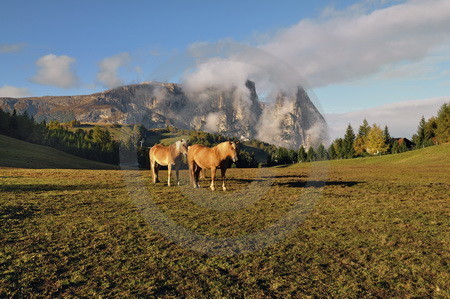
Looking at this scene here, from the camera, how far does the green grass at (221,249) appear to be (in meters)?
5.66

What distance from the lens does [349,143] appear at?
119m

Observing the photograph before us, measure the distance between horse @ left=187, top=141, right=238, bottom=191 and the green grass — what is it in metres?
2.96

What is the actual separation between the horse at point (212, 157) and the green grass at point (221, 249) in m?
2.96

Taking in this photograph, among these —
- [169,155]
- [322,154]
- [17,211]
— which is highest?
[169,155]

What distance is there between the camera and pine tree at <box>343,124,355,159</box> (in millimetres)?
115625

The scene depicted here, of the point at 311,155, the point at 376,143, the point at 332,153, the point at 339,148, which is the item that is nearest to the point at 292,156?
the point at 311,155

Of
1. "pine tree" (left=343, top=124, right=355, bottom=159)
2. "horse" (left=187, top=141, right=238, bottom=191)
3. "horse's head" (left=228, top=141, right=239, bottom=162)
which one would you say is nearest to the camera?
"horse's head" (left=228, top=141, right=239, bottom=162)

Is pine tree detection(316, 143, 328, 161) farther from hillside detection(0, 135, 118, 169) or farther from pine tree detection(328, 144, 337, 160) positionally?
hillside detection(0, 135, 118, 169)

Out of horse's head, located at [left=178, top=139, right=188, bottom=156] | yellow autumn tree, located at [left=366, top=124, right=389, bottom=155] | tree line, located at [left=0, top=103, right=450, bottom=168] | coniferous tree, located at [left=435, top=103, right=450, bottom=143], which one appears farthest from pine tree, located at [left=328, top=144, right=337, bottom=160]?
horse's head, located at [left=178, top=139, right=188, bottom=156]

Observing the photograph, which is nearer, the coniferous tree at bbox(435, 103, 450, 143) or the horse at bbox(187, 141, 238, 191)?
the horse at bbox(187, 141, 238, 191)

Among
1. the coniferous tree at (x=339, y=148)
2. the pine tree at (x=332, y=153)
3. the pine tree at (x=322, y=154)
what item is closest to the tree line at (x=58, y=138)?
the pine tree at (x=322, y=154)

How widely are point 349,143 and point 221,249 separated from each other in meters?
→ 124

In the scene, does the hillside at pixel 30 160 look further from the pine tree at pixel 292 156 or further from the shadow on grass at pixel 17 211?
the pine tree at pixel 292 156

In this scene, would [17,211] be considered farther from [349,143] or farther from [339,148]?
[339,148]
